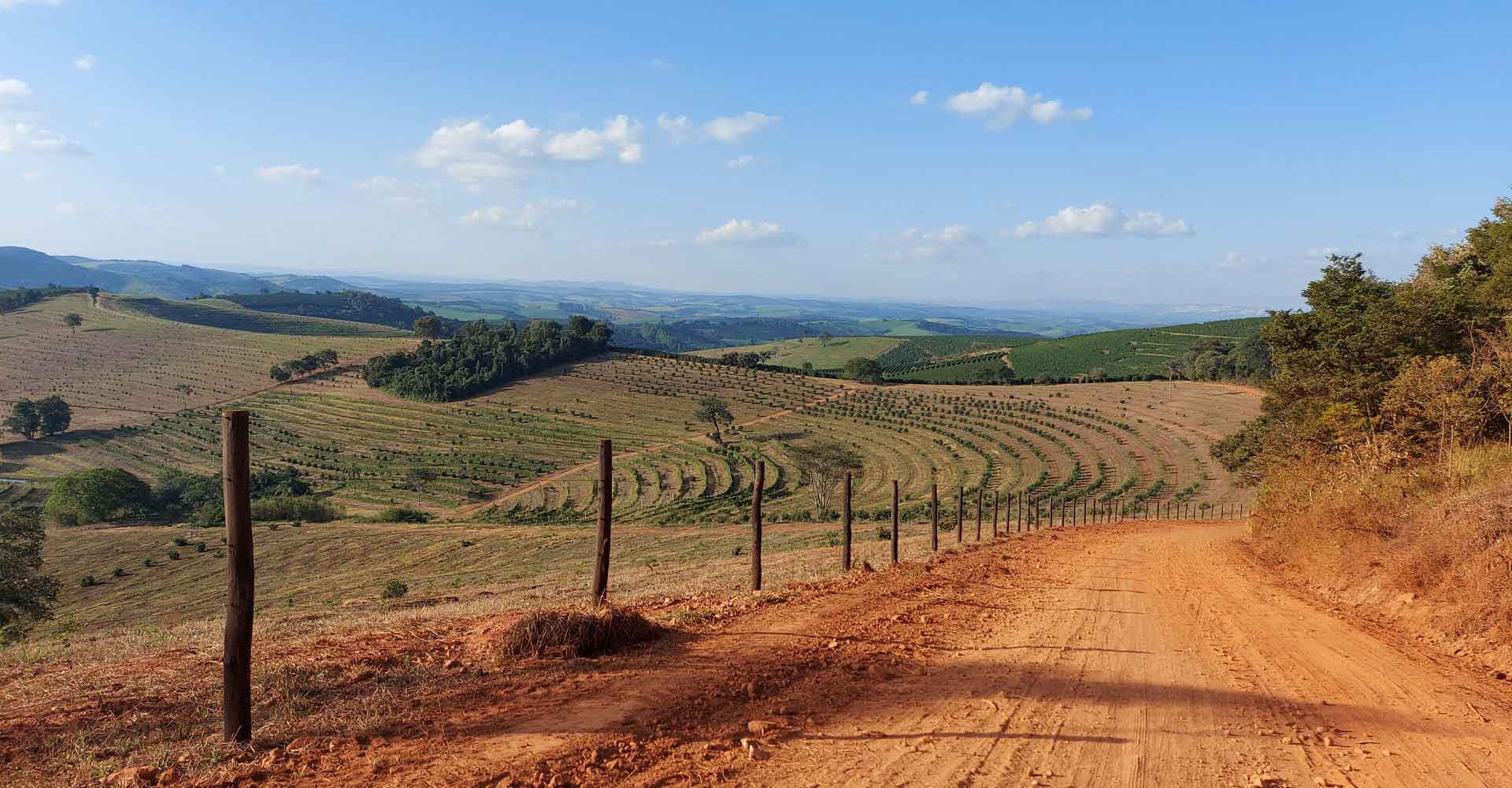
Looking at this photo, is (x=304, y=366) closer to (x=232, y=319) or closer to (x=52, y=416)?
(x=52, y=416)

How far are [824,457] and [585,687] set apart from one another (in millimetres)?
70097

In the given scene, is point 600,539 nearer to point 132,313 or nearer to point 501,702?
point 501,702

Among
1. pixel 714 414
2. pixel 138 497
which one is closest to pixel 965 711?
pixel 138 497

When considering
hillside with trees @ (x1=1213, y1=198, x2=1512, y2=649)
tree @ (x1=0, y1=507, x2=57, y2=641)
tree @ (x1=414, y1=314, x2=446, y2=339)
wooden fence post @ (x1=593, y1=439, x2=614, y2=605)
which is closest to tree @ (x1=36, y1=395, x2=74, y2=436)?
tree @ (x1=414, y1=314, x2=446, y2=339)

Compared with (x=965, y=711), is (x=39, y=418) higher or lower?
lower

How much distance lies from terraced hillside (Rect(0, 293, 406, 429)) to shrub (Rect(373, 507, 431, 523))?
64.6 metres

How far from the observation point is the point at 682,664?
8445 mm

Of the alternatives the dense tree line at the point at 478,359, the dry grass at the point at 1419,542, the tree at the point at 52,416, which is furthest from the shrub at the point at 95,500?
the dry grass at the point at 1419,542

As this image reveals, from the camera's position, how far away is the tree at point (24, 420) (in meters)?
94.0

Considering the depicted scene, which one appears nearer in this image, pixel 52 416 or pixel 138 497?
pixel 138 497

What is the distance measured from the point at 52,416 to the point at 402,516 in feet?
234

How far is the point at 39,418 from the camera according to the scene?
9531 centimetres

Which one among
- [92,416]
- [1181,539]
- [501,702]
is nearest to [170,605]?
[501,702]

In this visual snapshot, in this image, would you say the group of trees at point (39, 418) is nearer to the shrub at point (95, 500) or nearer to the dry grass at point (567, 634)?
the shrub at point (95, 500)
